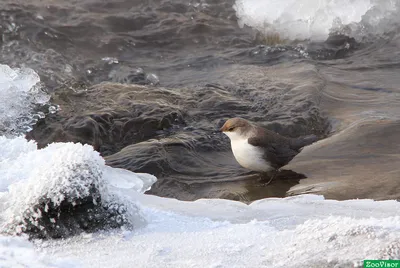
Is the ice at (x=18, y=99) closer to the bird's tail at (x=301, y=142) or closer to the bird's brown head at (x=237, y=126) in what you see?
the bird's brown head at (x=237, y=126)

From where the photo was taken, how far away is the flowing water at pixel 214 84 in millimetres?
5242

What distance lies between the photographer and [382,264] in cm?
270

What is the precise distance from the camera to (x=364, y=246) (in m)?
2.84

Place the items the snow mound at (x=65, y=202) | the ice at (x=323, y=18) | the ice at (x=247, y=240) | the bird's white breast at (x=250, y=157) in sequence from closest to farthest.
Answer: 1. the ice at (x=247, y=240)
2. the snow mound at (x=65, y=202)
3. the bird's white breast at (x=250, y=157)
4. the ice at (x=323, y=18)

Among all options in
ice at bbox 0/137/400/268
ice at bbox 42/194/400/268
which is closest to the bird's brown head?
ice at bbox 0/137/400/268

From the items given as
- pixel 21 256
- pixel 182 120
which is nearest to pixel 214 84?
pixel 182 120

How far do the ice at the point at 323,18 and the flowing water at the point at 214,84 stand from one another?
0.02 meters

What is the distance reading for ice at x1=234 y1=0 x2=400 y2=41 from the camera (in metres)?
8.55

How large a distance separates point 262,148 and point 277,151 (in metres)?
0.13

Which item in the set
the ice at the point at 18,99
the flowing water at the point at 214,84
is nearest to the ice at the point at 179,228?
the flowing water at the point at 214,84

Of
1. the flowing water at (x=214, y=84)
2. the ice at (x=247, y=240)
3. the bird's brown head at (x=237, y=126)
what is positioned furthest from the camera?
the bird's brown head at (x=237, y=126)

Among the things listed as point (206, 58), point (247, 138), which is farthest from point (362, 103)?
point (206, 58)

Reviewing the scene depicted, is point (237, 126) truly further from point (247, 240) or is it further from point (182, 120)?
point (247, 240)

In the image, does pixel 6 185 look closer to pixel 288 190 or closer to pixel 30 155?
pixel 30 155
